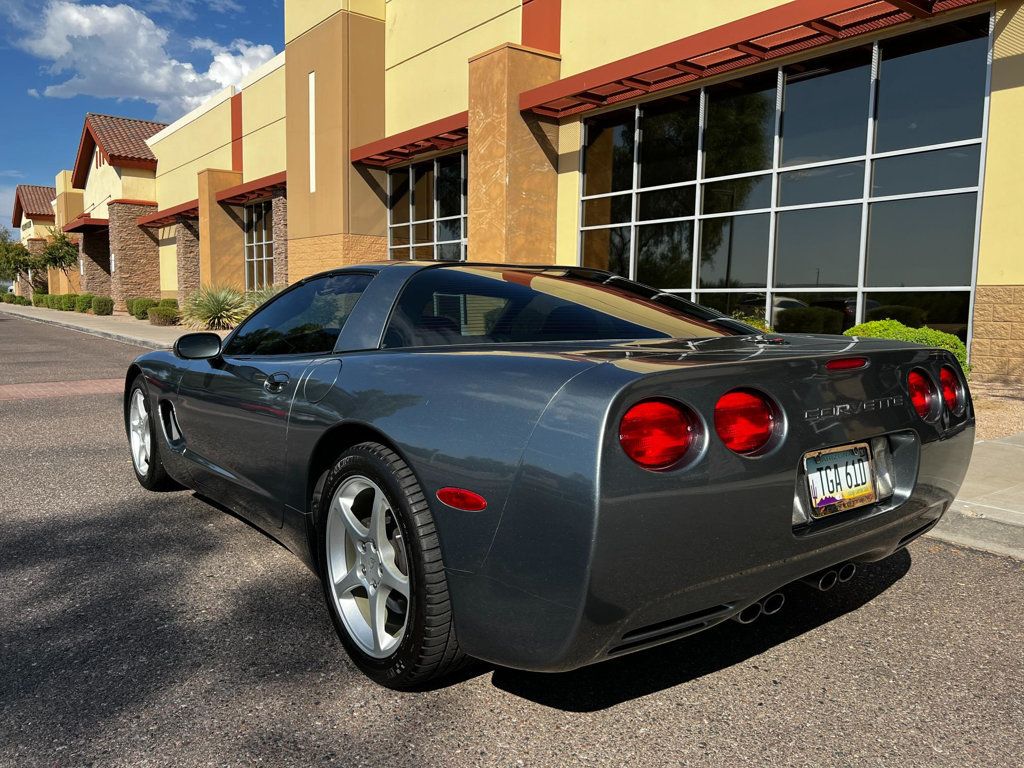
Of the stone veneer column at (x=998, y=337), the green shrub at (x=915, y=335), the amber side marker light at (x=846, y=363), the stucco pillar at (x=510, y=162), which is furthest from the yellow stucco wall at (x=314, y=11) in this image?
the amber side marker light at (x=846, y=363)

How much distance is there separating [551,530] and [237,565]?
217 cm

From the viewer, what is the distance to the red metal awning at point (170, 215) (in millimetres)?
29844

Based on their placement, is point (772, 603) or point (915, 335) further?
point (915, 335)

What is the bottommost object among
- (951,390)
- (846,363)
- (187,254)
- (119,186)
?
(951,390)

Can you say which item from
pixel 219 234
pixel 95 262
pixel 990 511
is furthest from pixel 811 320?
pixel 95 262

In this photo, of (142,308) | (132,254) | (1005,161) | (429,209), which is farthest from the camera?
(132,254)

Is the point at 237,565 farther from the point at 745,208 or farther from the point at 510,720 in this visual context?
the point at 745,208

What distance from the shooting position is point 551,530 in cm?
197

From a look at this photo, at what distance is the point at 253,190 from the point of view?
82.2 feet

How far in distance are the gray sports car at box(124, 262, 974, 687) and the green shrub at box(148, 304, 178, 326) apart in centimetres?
2464

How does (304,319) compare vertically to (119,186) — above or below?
below

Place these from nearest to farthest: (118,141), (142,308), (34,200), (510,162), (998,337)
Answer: (998,337)
(510,162)
(142,308)
(118,141)
(34,200)

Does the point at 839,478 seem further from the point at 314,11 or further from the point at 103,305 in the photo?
the point at 103,305

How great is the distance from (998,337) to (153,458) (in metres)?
9.15
